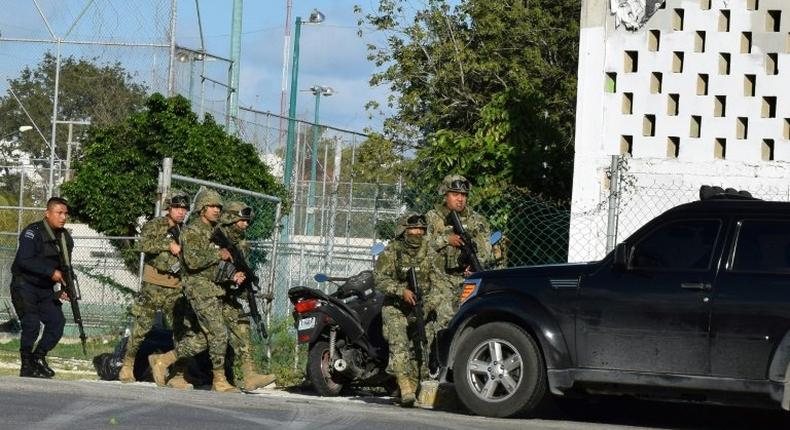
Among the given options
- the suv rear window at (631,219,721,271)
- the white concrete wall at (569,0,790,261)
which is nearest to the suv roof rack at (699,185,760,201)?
the suv rear window at (631,219,721,271)

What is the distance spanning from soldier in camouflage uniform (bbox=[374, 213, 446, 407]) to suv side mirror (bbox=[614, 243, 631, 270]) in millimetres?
2178

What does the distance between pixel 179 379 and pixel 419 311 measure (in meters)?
2.73

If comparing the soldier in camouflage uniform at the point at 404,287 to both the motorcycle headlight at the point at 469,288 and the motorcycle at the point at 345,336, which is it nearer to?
the motorcycle at the point at 345,336

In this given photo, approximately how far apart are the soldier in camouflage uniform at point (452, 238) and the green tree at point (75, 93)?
13746mm

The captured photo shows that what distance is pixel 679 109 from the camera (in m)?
17.6

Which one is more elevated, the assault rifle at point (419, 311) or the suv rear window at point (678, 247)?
the suv rear window at point (678, 247)

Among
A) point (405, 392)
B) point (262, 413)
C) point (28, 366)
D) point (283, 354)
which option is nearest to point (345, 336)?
point (405, 392)

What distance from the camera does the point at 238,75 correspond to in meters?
27.4

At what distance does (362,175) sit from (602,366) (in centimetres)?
2267

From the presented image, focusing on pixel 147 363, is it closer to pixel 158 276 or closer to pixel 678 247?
pixel 158 276

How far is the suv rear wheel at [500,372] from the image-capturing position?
10.9 m

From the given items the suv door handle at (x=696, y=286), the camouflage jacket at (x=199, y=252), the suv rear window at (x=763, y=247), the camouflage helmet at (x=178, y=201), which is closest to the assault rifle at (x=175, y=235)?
the camouflage helmet at (x=178, y=201)

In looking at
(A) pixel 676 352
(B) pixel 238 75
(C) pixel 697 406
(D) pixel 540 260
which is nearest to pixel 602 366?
(A) pixel 676 352

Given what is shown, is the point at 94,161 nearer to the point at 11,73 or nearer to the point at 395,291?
the point at 11,73
